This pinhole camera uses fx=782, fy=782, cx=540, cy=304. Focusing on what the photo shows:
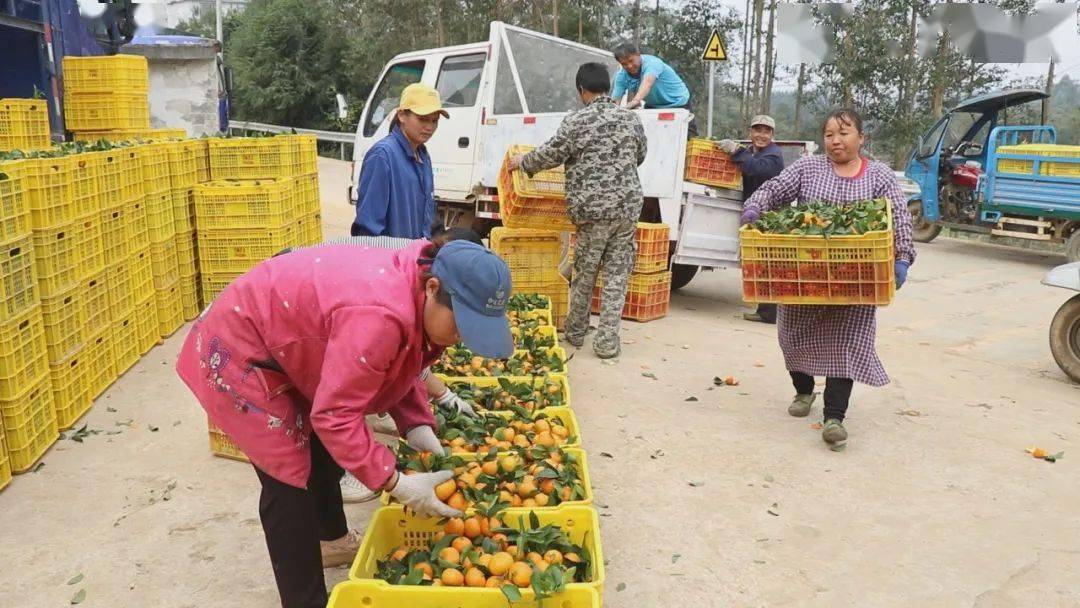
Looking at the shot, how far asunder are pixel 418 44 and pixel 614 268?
2510cm

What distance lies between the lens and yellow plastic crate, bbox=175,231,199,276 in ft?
22.4

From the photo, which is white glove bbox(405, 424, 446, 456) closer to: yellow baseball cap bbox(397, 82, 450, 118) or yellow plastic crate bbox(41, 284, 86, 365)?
yellow baseball cap bbox(397, 82, 450, 118)

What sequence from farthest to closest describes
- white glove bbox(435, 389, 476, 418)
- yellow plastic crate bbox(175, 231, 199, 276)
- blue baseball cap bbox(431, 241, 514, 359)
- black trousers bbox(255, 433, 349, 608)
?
yellow plastic crate bbox(175, 231, 199, 276) < white glove bbox(435, 389, 476, 418) < black trousers bbox(255, 433, 349, 608) < blue baseball cap bbox(431, 241, 514, 359)

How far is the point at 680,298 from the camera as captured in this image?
30.9ft

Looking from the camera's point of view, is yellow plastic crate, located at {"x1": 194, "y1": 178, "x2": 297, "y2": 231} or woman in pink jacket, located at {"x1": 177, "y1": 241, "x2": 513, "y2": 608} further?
yellow plastic crate, located at {"x1": 194, "y1": 178, "x2": 297, "y2": 231}

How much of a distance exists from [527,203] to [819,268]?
2.91 metres

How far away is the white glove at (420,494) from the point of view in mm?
2473

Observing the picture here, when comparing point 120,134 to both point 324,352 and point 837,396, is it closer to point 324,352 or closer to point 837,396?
point 324,352

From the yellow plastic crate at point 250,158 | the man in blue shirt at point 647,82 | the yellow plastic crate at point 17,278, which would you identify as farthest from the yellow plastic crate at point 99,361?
the man in blue shirt at point 647,82

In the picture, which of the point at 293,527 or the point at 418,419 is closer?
the point at 293,527

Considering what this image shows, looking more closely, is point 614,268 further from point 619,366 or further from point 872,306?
point 872,306

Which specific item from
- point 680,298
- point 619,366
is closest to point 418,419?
point 619,366

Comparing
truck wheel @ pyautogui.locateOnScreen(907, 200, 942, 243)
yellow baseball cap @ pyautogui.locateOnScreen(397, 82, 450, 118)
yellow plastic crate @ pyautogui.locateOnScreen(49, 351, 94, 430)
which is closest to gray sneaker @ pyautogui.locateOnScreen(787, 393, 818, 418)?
yellow baseball cap @ pyautogui.locateOnScreen(397, 82, 450, 118)

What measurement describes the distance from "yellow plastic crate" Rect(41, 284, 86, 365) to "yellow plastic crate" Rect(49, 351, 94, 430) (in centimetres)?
6
